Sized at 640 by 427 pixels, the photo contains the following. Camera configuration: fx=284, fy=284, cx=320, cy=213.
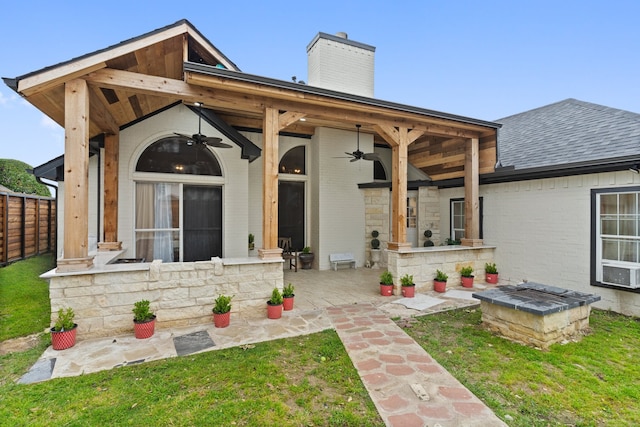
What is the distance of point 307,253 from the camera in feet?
29.1

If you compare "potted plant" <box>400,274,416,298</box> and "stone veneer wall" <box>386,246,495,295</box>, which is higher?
"stone veneer wall" <box>386,246,495,295</box>

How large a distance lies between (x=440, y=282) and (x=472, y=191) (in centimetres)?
249

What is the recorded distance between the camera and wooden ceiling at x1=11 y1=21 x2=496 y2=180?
4090mm

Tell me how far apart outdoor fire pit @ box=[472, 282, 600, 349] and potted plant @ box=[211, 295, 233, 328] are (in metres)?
3.84

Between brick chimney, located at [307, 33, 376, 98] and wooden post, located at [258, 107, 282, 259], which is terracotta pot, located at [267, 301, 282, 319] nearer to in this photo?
wooden post, located at [258, 107, 282, 259]

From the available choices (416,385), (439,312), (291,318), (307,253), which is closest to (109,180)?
(291,318)

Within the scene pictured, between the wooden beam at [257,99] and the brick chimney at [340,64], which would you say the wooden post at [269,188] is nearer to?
the wooden beam at [257,99]

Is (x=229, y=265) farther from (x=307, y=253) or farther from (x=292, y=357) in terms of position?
(x=307, y=253)

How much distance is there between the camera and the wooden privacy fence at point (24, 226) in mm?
8289

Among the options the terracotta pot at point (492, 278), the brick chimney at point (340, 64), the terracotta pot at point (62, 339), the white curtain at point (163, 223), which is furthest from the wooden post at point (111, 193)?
the terracotta pot at point (492, 278)

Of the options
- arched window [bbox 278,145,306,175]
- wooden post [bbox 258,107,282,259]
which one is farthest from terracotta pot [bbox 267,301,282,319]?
arched window [bbox 278,145,306,175]

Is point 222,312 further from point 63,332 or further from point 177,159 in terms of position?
point 177,159

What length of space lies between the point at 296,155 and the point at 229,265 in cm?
553

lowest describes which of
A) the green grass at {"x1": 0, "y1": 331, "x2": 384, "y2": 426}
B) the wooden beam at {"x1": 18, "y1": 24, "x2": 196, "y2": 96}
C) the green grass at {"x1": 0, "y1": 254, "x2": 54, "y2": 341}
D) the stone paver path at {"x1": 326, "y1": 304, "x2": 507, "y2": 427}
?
the stone paver path at {"x1": 326, "y1": 304, "x2": 507, "y2": 427}
